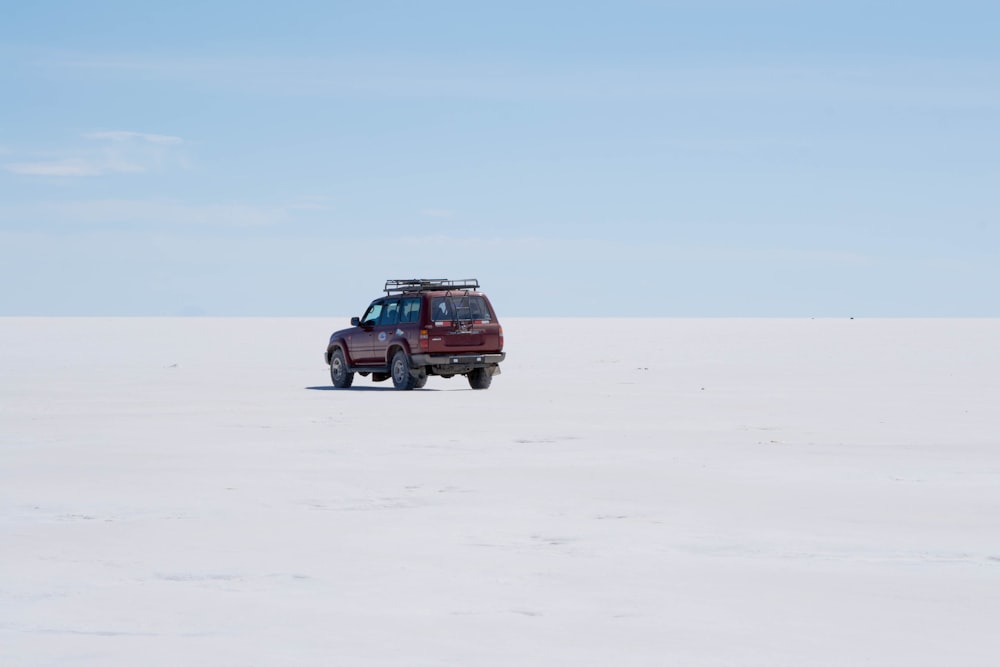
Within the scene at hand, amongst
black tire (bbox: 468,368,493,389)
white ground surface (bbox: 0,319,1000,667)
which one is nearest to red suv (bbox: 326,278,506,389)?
black tire (bbox: 468,368,493,389)

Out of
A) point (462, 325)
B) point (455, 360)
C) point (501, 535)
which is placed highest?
point (462, 325)

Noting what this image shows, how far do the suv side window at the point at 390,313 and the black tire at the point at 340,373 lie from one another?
1262 mm

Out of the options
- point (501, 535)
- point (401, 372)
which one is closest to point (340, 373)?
point (401, 372)

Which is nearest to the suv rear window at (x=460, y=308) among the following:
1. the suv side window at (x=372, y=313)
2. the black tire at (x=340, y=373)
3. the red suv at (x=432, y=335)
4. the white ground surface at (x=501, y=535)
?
the red suv at (x=432, y=335)

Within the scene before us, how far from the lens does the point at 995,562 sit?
8.70 metres

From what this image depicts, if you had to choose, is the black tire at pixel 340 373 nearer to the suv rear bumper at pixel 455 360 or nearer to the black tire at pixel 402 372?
the black tire at pixel 402 372

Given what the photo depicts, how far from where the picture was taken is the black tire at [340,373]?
29.2 m

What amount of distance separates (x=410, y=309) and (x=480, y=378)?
6.23ft

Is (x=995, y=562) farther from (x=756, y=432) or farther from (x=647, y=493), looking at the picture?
(x=756, y=432)

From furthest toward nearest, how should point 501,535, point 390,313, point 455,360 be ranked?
point 390,313 < point 455,360 < point 501,535

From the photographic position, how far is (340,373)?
96.3 ft

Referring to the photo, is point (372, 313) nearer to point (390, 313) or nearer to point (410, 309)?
point (390, 313)

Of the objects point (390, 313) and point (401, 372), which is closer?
point (401, 372)

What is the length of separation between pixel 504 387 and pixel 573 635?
21.5 meters
